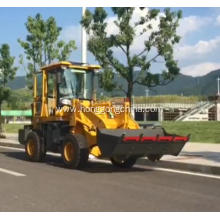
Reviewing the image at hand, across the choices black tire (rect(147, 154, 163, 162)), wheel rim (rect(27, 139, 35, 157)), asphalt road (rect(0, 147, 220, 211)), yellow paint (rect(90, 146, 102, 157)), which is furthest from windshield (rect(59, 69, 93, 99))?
black tire (rect(147, 154, 163, 162))

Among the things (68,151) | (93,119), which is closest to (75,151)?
(68,151)

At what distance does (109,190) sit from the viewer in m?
9.61

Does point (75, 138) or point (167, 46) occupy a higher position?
point (167, 46)

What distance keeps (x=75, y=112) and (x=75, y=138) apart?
0.91 m

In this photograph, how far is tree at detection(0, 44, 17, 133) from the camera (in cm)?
2984

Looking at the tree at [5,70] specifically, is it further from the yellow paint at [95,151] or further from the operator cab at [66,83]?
the yellow paint at [95,151]

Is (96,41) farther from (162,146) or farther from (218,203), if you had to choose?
(218,203)

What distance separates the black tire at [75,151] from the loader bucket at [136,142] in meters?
0.81

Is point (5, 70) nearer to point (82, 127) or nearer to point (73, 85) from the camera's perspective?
point (73, 85)

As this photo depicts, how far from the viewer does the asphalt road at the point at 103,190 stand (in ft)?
26.2

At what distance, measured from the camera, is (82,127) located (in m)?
13.6

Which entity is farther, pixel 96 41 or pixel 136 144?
pixel 96 41
